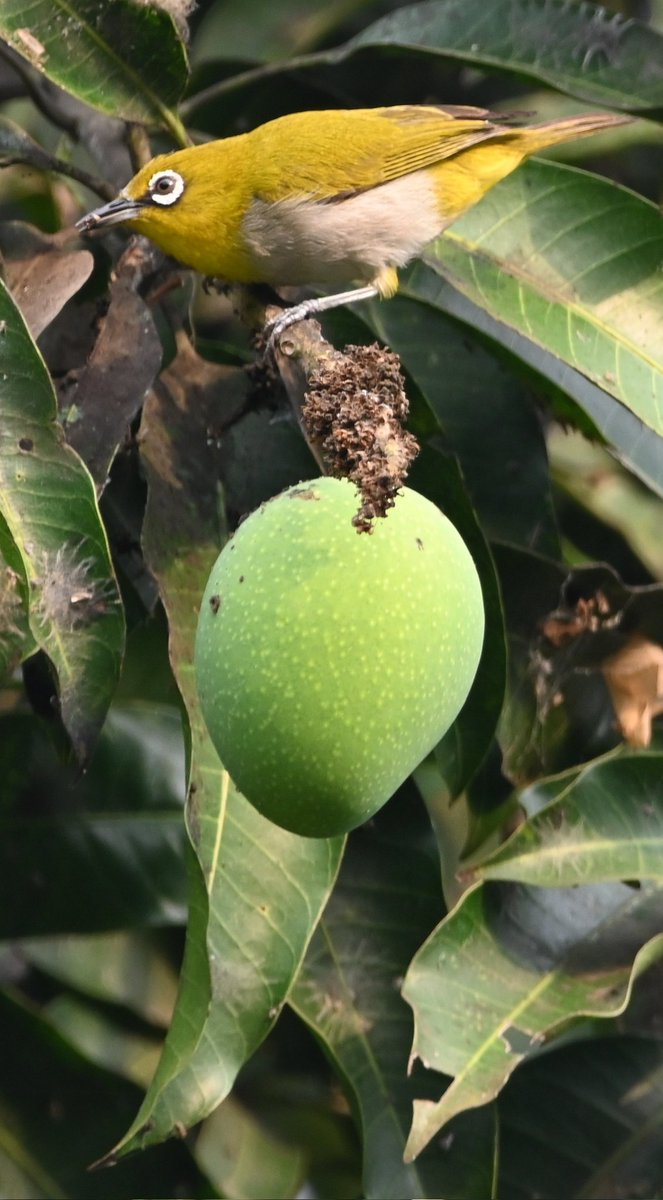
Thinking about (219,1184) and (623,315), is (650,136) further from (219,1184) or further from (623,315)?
(219,1184)

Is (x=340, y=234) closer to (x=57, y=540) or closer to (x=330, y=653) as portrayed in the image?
(x=57, y=540)

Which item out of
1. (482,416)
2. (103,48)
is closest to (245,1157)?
(482,416)

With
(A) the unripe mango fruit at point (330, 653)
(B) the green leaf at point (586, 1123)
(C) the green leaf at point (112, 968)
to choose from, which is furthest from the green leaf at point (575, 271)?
(C) the green leaf at point (112, 968)

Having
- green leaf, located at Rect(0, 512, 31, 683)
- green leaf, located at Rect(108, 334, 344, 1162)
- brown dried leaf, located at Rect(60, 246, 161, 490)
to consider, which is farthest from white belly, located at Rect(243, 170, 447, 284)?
green leaf, located at Rect(0, 512, 31, 683)

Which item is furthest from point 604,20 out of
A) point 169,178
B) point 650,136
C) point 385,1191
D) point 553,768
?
point 385,1191

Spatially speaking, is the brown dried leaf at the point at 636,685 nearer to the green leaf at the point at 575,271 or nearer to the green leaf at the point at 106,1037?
the green leaf at the point at 575,271

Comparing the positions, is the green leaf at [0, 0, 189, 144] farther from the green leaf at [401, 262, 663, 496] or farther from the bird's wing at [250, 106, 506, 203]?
the green leaf at [401, 262, 663, 496]

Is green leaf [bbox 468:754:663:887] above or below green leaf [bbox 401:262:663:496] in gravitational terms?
below
